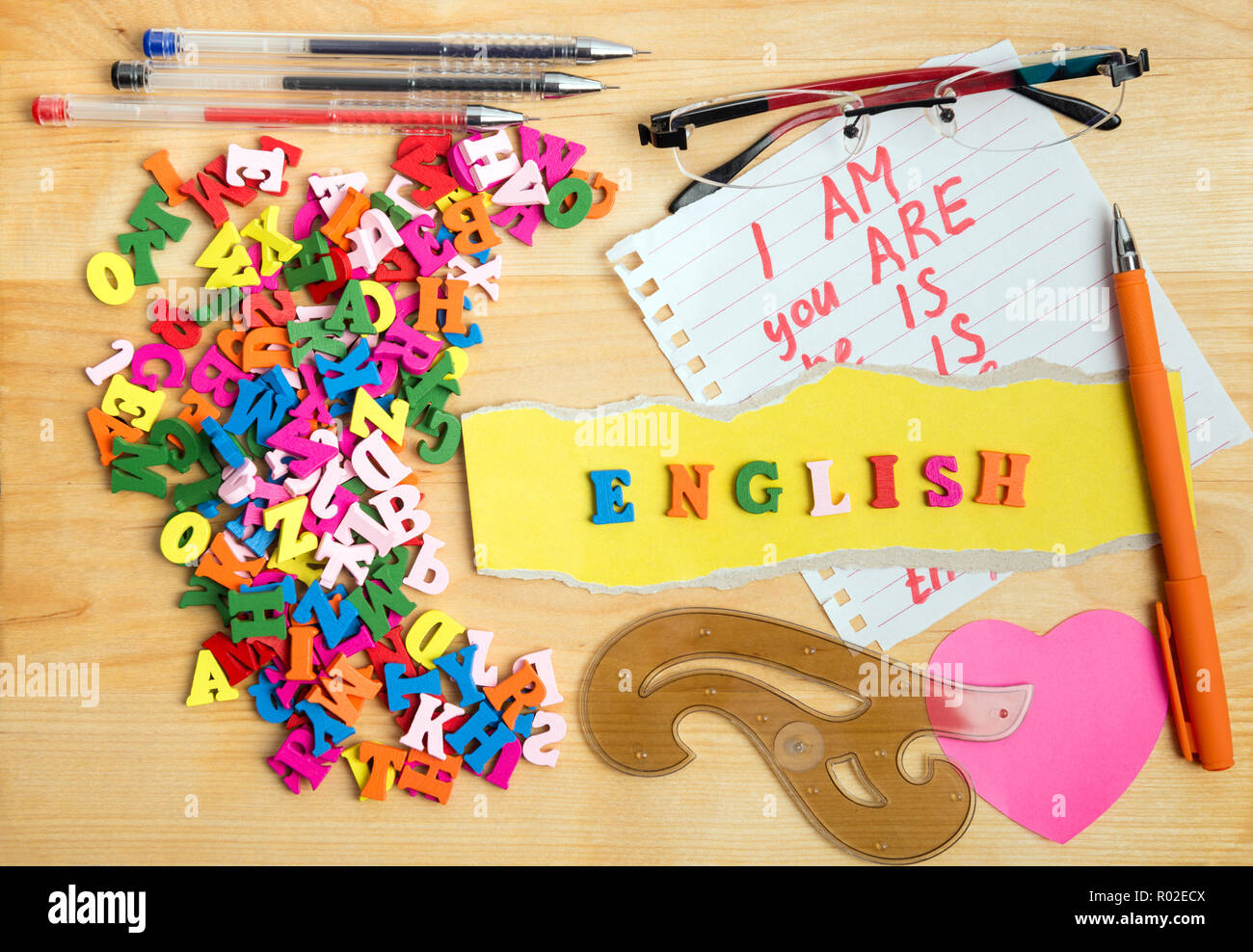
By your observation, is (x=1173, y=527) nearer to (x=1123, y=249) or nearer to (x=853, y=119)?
(x=1123, y=249)

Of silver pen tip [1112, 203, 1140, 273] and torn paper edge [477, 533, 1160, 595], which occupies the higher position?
silver pen tip [1112, 203, 1140, 273]

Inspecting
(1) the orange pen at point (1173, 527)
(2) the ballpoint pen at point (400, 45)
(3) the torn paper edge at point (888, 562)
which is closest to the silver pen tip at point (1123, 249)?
(1) the orange pen at point (1173, 527)

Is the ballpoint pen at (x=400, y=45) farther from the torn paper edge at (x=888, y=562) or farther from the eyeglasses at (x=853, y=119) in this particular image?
the torn paper edge at (x=888, y=562)

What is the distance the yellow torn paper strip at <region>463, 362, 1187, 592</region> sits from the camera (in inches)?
26.9

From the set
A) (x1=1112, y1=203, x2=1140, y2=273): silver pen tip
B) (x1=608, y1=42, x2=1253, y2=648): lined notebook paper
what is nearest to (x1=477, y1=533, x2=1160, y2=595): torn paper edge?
(x1=608, y1=42, x2=1253, y2=648): lined notebook paper

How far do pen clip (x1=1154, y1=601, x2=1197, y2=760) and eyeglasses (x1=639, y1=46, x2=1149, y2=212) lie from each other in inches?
16.9

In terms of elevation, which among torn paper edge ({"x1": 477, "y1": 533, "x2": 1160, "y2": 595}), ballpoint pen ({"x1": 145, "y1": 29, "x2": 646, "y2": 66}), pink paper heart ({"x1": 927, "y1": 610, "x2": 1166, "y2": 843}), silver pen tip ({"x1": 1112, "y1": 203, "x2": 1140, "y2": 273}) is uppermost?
ballpoint pen ({"x1": 145, "y1": 29, "x2": 646, "y2": 66})

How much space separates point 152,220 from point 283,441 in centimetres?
23

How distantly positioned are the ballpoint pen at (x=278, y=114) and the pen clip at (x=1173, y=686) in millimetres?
704

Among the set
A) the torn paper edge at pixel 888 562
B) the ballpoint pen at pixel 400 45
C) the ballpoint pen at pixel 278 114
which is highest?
the ballpoint pen at pixel 400 45

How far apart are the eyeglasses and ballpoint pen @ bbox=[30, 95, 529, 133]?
6.1 inches

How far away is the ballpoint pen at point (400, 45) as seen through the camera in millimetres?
665

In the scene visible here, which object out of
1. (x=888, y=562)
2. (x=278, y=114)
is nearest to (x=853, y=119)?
(x=888, y=562)

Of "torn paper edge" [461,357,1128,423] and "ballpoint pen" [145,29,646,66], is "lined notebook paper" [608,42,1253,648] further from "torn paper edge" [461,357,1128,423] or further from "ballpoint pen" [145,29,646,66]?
"ballpoint pen" [145,29,646,66]
